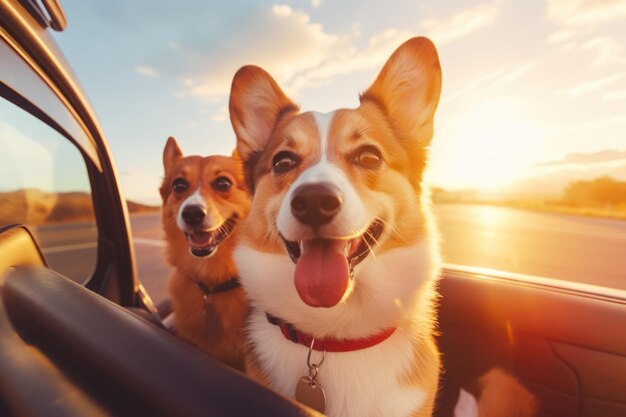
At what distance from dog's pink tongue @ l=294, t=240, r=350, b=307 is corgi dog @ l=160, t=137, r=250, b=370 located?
2.70ft

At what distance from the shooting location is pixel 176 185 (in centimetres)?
298

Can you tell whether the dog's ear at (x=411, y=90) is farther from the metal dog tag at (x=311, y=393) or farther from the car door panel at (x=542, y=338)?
the metal dog tag at (x=311, y=393)

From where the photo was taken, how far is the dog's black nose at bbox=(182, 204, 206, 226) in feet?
8.52

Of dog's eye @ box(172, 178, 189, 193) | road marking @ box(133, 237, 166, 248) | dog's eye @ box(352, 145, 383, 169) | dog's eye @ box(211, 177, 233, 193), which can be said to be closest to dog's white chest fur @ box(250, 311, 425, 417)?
dog's eye @ box(352, 145, 383, 169)

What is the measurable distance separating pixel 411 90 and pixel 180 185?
197cm

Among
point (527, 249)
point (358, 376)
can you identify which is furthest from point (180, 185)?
point (527, 249)

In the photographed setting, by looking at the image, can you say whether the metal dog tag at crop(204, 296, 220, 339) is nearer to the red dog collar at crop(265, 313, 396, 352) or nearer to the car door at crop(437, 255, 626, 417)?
the red dog collar at crop(265, 313, 396, 352)

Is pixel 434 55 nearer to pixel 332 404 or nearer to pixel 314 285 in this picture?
pixel 314 285

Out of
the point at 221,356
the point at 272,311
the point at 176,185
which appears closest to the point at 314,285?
the point at 272,311

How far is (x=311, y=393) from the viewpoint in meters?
1.52

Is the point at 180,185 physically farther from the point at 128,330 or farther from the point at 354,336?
the point at 128,330

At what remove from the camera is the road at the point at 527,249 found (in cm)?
268

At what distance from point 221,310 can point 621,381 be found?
7.43 feet

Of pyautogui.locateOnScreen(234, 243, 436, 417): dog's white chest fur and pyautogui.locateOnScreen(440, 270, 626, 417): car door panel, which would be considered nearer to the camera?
pyautogui.locateOnScreen(234, 243, 436, 417): dog's white chest fur
